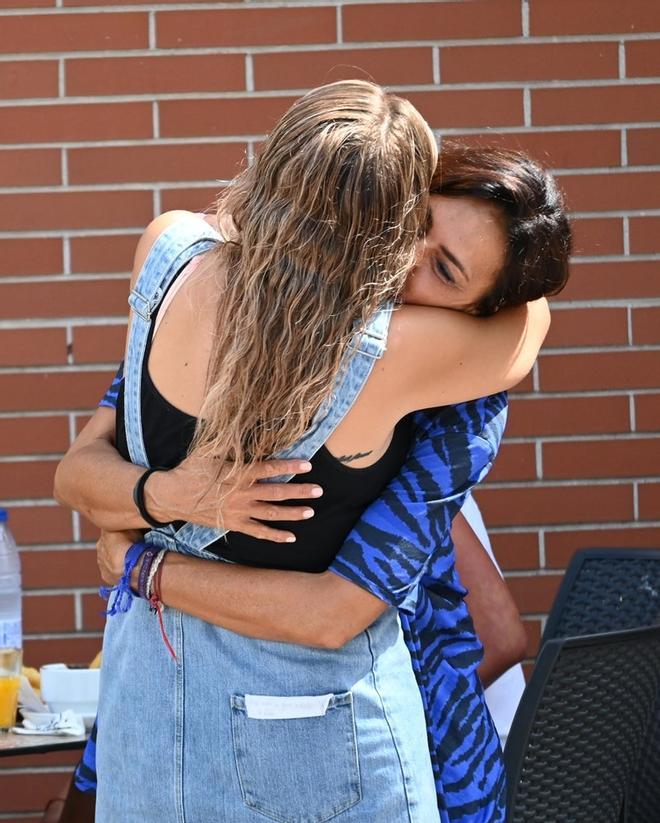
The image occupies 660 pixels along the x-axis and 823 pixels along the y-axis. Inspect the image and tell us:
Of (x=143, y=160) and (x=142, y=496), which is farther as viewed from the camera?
(x=143, y=160)

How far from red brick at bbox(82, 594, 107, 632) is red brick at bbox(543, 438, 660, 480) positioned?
121cm

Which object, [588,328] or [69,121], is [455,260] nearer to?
[588,328]

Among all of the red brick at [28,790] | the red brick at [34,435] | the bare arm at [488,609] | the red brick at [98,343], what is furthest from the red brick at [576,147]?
the red brick at [28,790]

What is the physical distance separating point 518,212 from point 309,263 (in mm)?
326

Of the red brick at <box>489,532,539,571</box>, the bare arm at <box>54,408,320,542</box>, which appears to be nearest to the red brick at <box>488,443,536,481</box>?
the red brick at <box>489,532,539,571</box>

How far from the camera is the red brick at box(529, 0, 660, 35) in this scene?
10.4 feet

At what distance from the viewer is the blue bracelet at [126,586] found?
179 cm

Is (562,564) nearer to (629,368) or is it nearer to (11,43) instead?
(629,368)

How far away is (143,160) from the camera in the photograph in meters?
3.14

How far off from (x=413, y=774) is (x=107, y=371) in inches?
67.6

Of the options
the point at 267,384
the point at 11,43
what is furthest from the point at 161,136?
the point at 267,384

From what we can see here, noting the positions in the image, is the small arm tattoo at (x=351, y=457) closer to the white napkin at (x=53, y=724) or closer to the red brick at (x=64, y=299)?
the white napkin at (x=53, y=724)

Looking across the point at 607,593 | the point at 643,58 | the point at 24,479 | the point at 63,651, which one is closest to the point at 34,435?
the point at 24,479

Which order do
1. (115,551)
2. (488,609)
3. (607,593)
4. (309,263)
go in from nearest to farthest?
1. (309,263)
2. (115,551)
3. (488,609)
4. (607,593)
